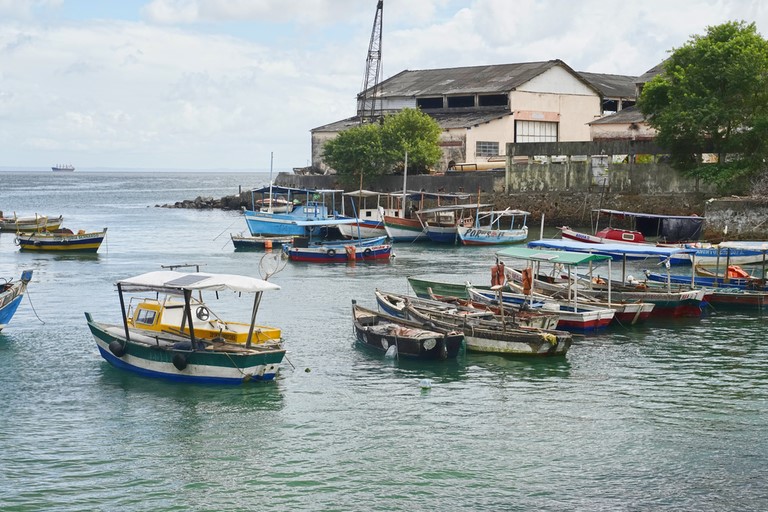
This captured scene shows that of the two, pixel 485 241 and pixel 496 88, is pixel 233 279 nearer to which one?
pixel 485 241

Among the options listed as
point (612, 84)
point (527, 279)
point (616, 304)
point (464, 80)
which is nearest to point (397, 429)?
point (527, 279)

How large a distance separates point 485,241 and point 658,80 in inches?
640

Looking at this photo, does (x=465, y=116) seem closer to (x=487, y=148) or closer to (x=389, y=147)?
(x=487, y=148)

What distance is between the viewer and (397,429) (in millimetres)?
23516

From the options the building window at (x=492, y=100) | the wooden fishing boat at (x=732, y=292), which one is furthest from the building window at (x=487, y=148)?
the wooden fishing boat at (x=732, y=292)

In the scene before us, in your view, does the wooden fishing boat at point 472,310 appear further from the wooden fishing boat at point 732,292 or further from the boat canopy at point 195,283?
the wooden fishing boat at point 732,292

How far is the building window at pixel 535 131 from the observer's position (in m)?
84.9

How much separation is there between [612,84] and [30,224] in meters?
53.8

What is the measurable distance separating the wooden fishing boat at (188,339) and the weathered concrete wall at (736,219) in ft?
125

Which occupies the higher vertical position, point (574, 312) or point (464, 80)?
point (464, 80)

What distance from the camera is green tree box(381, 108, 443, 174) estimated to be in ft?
265

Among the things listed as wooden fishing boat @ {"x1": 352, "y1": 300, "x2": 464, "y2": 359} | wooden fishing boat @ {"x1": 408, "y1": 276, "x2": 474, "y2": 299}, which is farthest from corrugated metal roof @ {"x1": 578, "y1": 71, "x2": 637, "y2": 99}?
wooden fishing boat @ {"x1": 352, "y1": 300, "x2": 464, "y2": 359}

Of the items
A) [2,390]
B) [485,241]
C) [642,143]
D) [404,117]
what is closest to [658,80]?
[642,143]

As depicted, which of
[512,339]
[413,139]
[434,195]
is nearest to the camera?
[512,339]
